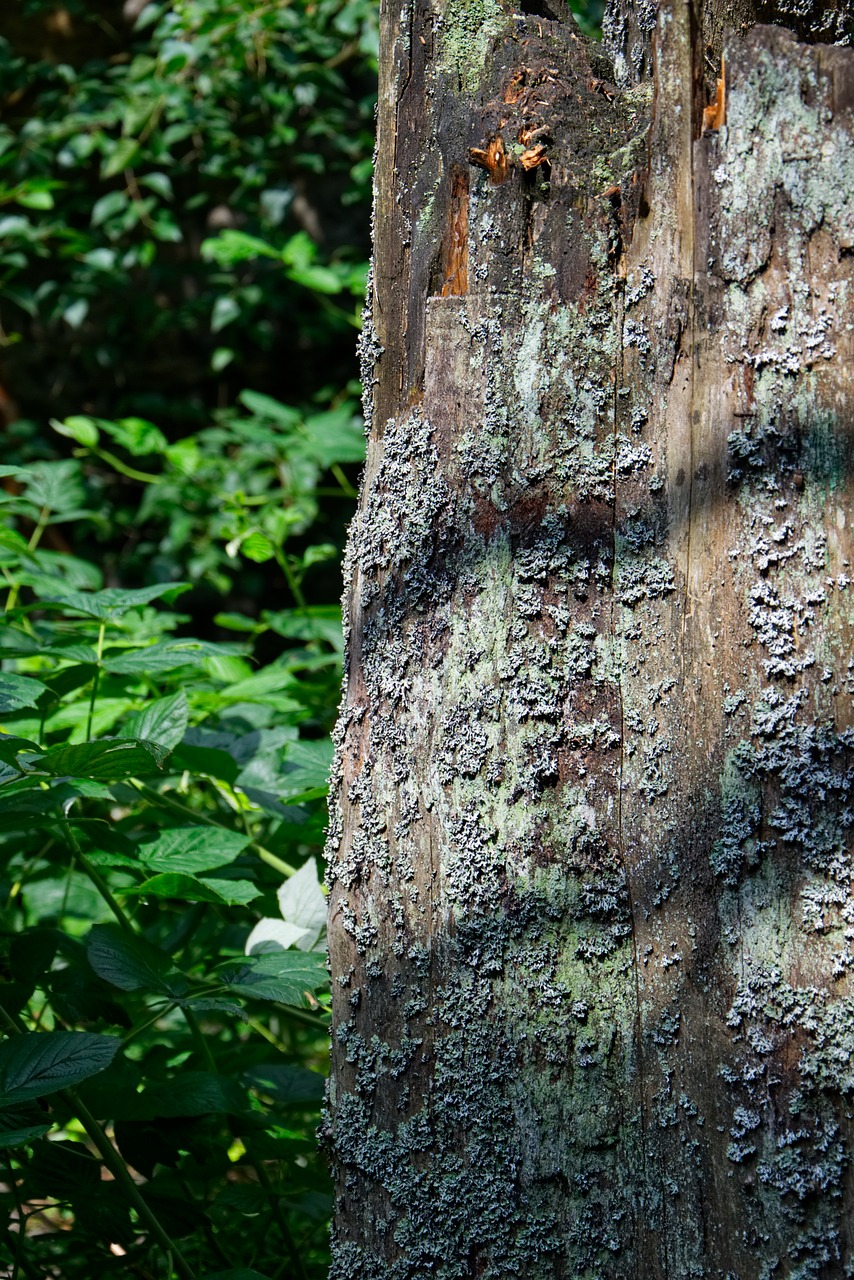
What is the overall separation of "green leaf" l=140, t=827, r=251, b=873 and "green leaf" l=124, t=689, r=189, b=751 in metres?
0.11

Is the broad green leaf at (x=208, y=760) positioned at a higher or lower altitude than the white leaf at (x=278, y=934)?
higher

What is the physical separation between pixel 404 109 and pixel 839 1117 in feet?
3.22

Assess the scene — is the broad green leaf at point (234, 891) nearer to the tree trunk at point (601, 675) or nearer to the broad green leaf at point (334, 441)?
the tree trunk at point (601, 675)

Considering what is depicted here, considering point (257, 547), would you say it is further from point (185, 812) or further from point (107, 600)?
point (185, 812)

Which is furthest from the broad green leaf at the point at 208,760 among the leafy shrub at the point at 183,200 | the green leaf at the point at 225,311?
the green leaf at the point at 225,311

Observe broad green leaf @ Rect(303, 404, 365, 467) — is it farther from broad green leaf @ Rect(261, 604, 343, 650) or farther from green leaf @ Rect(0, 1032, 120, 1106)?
green leaf @ Rect(0, 1032, 120, 1106)

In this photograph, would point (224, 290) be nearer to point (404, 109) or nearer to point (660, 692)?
point (404, 109)

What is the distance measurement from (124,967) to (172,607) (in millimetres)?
3206

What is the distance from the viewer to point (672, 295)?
2.93 feet

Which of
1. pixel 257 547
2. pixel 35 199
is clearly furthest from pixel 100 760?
pixel 35 199

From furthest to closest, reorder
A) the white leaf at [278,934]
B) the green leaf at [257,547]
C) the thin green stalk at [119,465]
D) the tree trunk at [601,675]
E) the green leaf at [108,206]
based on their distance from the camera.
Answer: the green leaf at [108,206] → the thin green stalk at [119,465] → the green leaf at [257,547] → the white leaf at [278,934] → the tree trunk at [601,675]

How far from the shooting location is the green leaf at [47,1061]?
35.9 inches

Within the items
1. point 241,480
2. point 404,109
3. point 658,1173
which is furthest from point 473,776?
point 241,480

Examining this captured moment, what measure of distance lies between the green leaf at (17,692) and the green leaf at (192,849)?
0.23m
